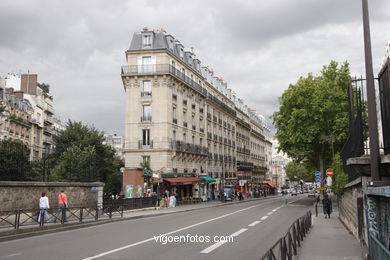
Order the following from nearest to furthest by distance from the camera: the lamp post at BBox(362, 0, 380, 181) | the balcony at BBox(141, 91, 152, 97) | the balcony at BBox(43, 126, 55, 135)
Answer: the lamp post at BBox(362, 0, 380, 181) → the balcony at BBox(141, 91, 152, 97) → the balcony at BBox(43, 126, 55, 135)

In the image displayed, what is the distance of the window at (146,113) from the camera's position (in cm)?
4089

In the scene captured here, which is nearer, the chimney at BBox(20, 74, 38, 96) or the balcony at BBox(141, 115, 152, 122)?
the balcony at BBox(141, 115, 152, 122)

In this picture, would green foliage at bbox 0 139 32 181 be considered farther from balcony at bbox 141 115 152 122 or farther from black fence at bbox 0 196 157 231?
balcony at bbox 141 115 152 122

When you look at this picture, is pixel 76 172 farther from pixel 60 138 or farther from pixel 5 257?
Result: pixel 60 138

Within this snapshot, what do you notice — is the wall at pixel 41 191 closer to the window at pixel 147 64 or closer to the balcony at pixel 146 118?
the balcony at pixel 146 118

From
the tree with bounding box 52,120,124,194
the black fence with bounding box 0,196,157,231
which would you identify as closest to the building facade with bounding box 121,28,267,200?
the tree with bounding box 52,120,124,194

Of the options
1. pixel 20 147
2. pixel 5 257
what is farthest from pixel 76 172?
pixel 5 257

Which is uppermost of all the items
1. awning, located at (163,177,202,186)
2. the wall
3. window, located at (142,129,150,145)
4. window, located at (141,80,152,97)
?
window, located at (141,80,152,97)

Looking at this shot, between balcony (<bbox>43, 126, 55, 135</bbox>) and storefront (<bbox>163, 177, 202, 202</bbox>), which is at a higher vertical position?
balcony (<bbox>43, 126, 55, 135</bbox>)

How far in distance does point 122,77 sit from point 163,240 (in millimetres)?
30732

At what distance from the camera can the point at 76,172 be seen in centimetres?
2227

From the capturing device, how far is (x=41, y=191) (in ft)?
60.7

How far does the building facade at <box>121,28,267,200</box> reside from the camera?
1585 inches

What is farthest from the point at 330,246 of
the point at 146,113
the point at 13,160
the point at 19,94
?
the point at 19,94
